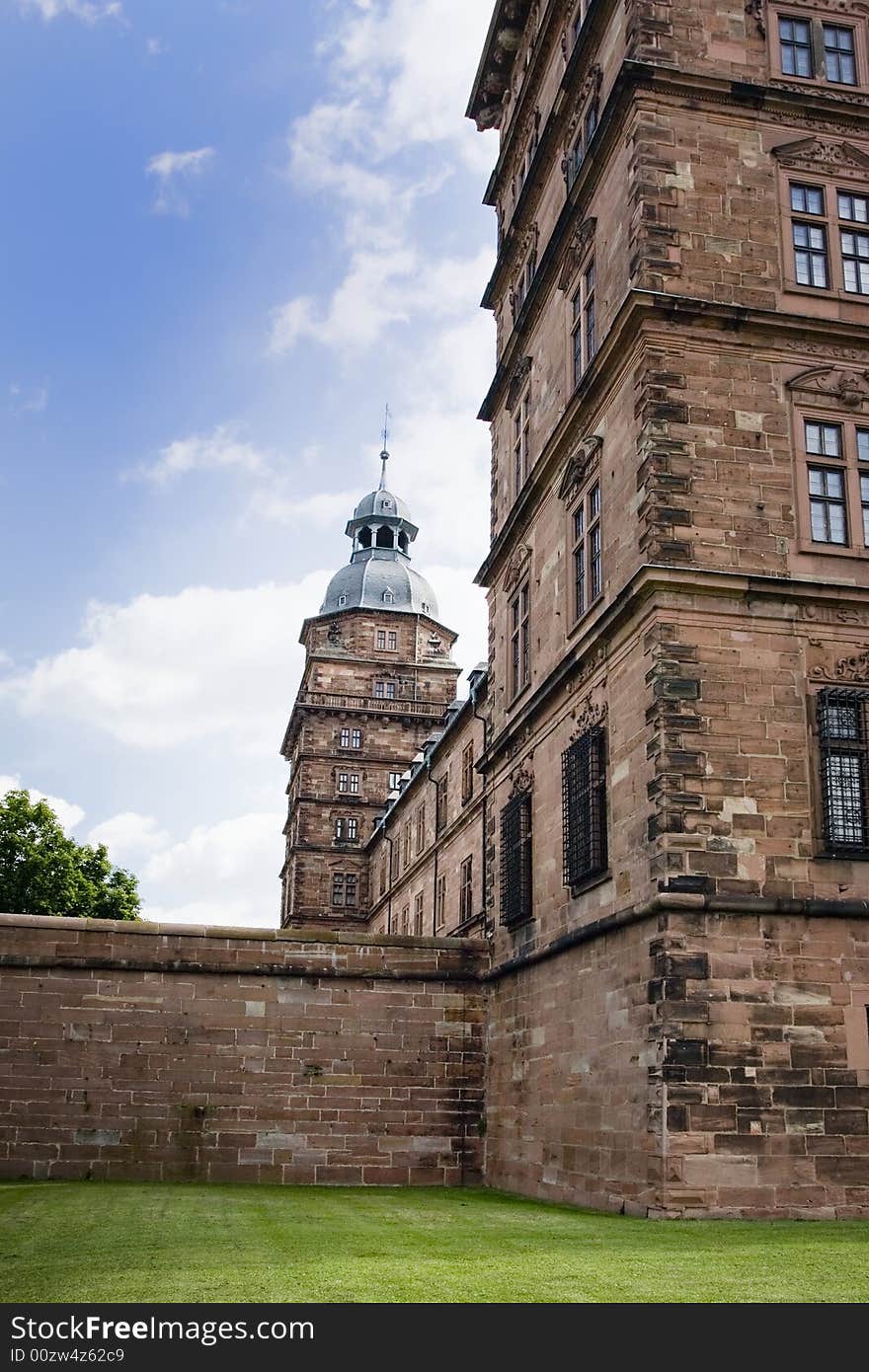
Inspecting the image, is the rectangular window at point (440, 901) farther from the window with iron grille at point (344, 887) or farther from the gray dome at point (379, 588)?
the gray dome at point (379, 588)

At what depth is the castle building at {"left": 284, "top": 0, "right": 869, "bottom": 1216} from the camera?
16.0 metres

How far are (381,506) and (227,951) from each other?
58782mm

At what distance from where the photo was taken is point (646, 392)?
60.4 ft

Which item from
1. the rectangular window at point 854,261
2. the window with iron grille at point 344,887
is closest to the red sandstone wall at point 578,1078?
the rectangular window at point 854,261

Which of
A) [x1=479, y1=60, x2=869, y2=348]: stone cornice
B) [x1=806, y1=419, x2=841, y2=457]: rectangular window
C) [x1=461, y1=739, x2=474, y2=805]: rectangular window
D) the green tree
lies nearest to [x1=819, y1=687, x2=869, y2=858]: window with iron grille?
[x1=806, y1=419, x2=841, y2=457]: rectangular window

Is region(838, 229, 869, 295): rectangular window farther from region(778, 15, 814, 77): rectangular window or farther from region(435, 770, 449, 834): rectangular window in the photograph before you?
region(435, 770, 449, 834): rectangular window

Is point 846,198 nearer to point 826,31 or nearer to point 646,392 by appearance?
point 826,31

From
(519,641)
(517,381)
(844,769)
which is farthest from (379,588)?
(844,769)

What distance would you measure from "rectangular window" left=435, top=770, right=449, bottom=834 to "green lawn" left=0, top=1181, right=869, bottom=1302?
29435 millimetres

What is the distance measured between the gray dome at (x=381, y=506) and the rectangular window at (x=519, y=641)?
55.9 metres

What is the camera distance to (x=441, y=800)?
48062mm

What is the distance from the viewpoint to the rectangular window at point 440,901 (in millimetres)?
45781

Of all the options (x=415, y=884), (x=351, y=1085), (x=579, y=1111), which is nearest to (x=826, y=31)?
(x=579, y=1111)
